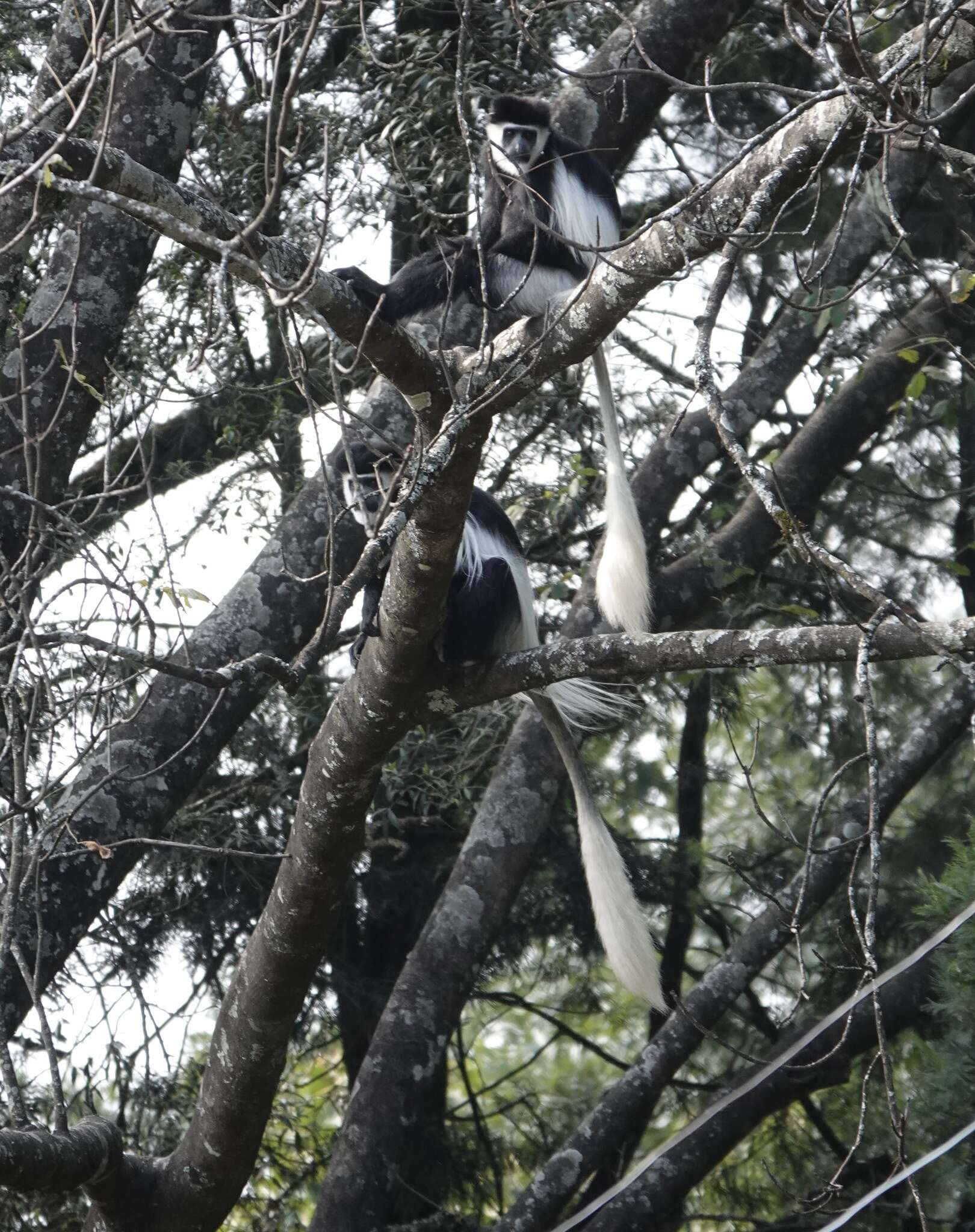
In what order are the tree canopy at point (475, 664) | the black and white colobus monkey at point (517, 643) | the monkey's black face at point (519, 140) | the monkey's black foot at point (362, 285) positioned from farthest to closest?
the monkey's black face at point (519, 140) < the black and white colobus monkey at point (517, 643) < the monkey's black foot at point (362, 285) < the tree canopy at point (475, 664)

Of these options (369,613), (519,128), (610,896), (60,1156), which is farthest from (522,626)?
(60,1156)

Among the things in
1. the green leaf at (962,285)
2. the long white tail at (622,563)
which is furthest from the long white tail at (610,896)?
the green leaf at (962,285)

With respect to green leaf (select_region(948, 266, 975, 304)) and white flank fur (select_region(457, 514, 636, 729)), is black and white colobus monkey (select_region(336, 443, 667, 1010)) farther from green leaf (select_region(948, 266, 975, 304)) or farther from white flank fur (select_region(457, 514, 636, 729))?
green leaf (select_region(948, 266, 975, 304))

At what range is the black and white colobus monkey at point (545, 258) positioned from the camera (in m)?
2.37

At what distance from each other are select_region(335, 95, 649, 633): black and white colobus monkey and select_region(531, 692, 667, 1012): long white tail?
0.31 metres

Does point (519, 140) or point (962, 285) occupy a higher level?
point (519, 140)

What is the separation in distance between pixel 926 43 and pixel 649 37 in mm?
1832

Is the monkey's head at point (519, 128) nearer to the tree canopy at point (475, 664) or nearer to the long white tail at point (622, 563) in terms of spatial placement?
the tree canopy at point (475, 664)

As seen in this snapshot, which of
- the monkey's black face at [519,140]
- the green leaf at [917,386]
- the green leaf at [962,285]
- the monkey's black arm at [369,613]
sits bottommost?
the green leaf at [962,285]

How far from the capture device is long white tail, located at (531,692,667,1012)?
91.0 inches

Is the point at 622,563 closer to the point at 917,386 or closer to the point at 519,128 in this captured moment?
the point at 917,386

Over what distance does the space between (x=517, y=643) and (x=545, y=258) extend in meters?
0.91

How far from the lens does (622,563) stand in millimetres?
2359

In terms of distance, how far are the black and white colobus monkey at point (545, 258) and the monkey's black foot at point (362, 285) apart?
140mm
